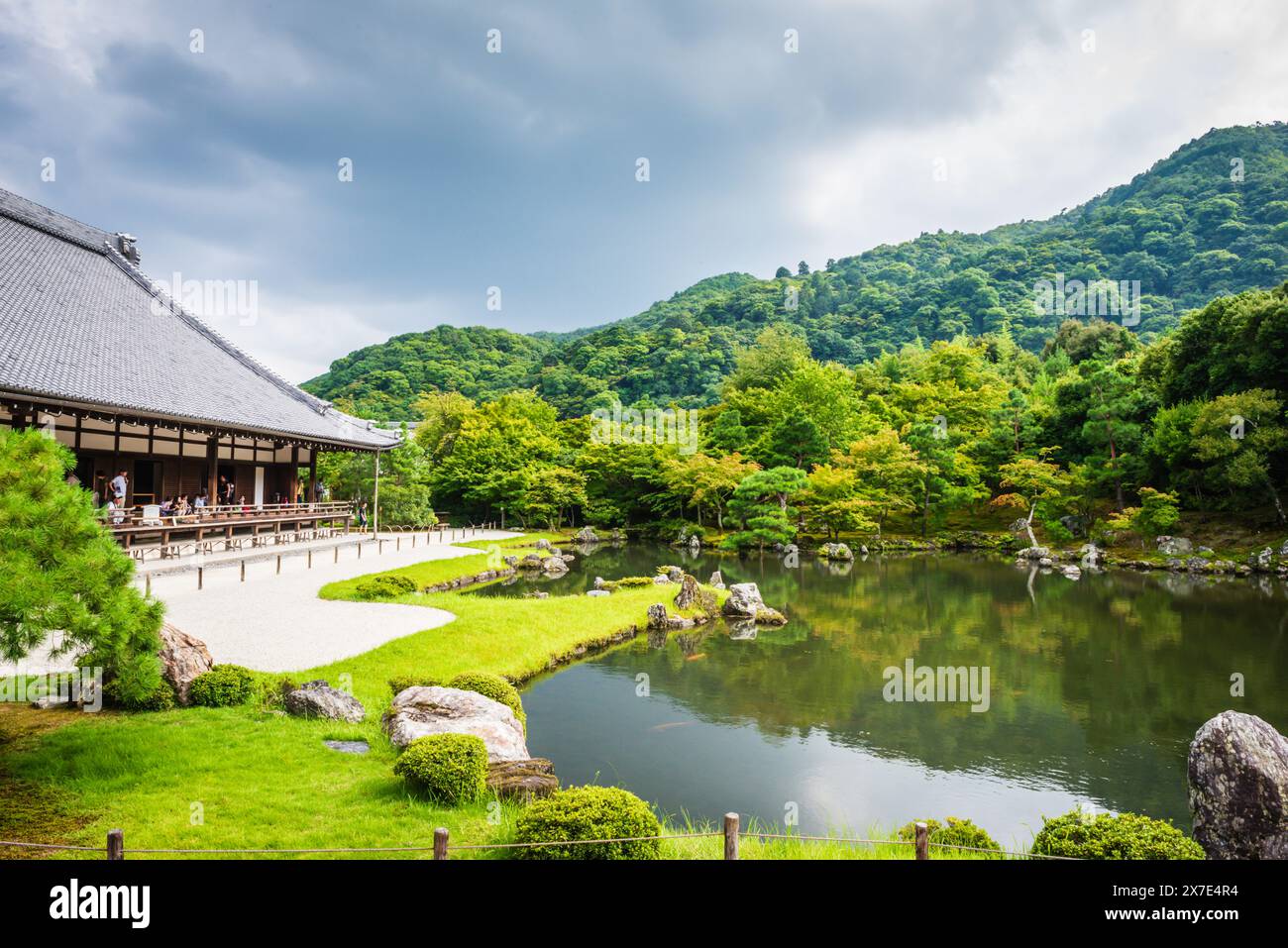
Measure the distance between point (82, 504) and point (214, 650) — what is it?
6.16m

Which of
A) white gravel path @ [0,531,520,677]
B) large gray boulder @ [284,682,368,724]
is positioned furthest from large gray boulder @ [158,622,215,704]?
large gray boulder @ [284,682,368,724]

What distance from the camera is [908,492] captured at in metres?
39.4

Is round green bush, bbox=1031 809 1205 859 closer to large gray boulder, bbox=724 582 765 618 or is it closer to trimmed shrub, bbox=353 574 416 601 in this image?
large gray boulder, bbox=724 582 765 618

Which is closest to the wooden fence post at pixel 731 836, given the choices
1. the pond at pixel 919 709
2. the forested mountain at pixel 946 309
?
the pond at pixel 919 709

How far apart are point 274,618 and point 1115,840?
46.0ft

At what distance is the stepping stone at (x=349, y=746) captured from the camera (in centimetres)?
828

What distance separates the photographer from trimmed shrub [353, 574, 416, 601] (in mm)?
17125

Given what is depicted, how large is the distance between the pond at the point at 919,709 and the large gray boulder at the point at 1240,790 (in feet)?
6.32

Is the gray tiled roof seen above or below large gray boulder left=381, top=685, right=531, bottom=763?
above

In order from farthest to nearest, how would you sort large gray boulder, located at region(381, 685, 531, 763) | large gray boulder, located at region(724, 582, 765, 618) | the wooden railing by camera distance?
large gray boulder, located at region(724, 582, 765, 618) → the wooden railing → large gray boulder, located at region(381, 685, 531, 763)

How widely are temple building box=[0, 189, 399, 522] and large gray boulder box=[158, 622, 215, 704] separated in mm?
8185
